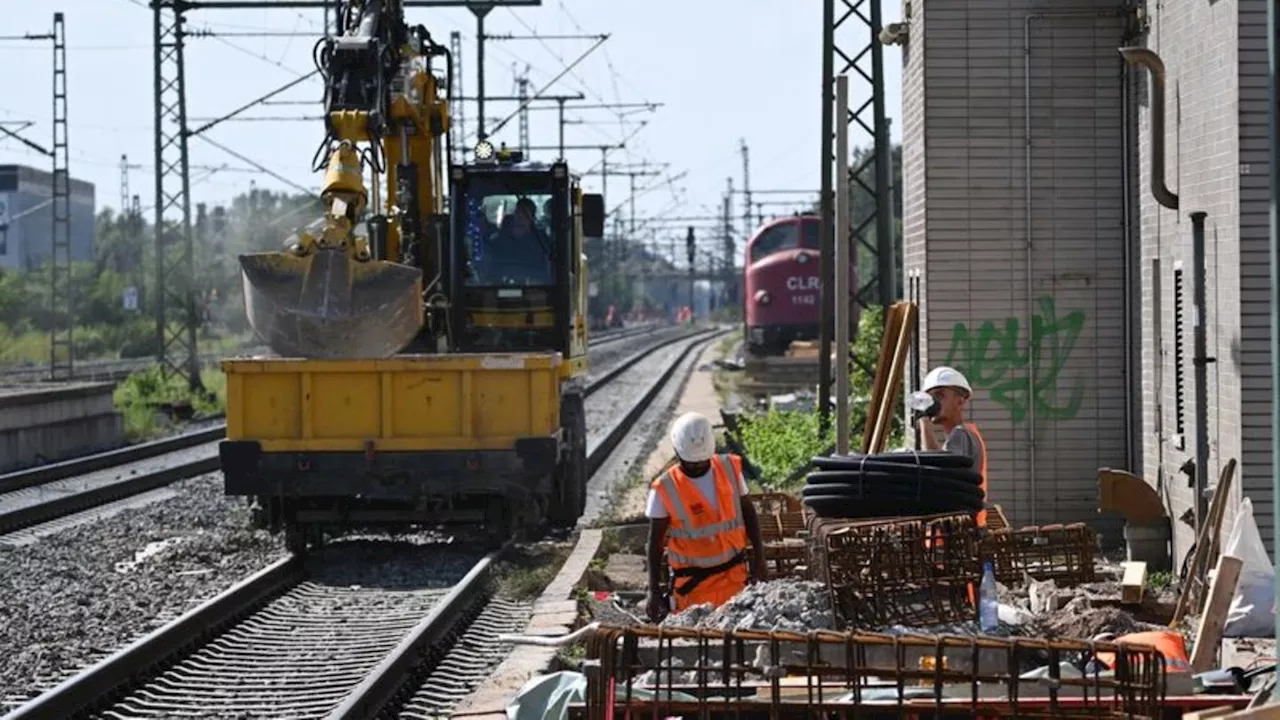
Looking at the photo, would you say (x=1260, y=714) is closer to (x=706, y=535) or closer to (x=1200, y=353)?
(x=706, y=535)

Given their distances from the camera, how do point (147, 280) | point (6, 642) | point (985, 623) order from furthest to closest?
point (147, 280), point (6, 642), point (985, 623)

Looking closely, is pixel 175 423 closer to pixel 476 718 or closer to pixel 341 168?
pixel 341 168

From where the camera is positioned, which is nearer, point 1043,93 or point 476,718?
point 476,718

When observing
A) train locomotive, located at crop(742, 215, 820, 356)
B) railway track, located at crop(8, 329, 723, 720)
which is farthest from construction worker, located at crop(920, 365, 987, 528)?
train locomotive, located at crop(742, 215, 820, 356)

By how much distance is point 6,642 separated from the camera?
12.9 m

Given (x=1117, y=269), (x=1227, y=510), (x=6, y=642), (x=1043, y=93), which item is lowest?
(x=6, y=642)

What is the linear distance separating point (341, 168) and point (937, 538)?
985cm

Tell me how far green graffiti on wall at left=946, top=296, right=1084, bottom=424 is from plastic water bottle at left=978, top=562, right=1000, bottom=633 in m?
6.09

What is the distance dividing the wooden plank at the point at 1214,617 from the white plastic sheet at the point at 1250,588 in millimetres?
736

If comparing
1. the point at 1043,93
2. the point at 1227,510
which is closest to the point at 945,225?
the point at 1043,93

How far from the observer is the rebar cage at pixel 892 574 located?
8.46 meters

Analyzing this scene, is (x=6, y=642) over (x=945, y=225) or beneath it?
beneath

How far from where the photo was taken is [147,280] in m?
82.8

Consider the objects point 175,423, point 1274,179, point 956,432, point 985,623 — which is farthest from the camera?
point 175,423
